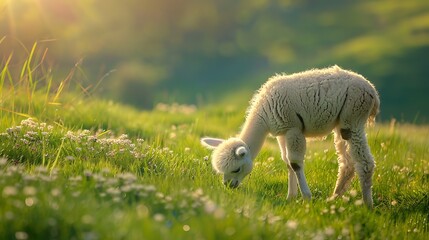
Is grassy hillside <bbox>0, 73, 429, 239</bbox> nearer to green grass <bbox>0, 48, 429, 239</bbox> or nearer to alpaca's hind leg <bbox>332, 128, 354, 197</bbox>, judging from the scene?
green grass <bbox>0, 48, 429, 239</bbox>

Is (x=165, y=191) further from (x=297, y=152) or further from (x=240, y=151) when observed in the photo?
(x=297, y=152)

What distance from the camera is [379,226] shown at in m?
5.55

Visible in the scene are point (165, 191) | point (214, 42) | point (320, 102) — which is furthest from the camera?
point (214, 42)

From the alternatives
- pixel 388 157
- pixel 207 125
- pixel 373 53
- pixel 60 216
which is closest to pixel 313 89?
pixel 388 157

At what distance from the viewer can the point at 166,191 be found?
17.0 ft

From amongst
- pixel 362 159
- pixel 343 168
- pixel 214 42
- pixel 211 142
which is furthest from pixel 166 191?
pixel 214 42

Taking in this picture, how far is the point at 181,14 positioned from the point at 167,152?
91.3 ft

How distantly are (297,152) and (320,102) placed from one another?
2.30ft

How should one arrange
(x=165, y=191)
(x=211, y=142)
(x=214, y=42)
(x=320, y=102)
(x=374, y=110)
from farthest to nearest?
(x=214, y=42) < (x=374, y=110) < (x=211, y=142) < (x=320, y=102) < (x=165, y=191)

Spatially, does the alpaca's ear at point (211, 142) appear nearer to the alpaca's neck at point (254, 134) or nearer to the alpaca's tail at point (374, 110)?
the alpaca's neck at point (254, 134)

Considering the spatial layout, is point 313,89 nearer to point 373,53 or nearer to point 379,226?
point 379,226

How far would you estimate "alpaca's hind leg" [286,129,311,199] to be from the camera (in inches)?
265

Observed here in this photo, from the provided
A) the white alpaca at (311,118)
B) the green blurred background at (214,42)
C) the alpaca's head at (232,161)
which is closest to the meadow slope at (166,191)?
the alpaca's head at (232,161)

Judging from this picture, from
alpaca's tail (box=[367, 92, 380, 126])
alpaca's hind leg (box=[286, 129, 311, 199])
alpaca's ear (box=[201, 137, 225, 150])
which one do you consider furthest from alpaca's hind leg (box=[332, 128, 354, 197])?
alpaca's ear (box=[201, 137, 225, 150])
